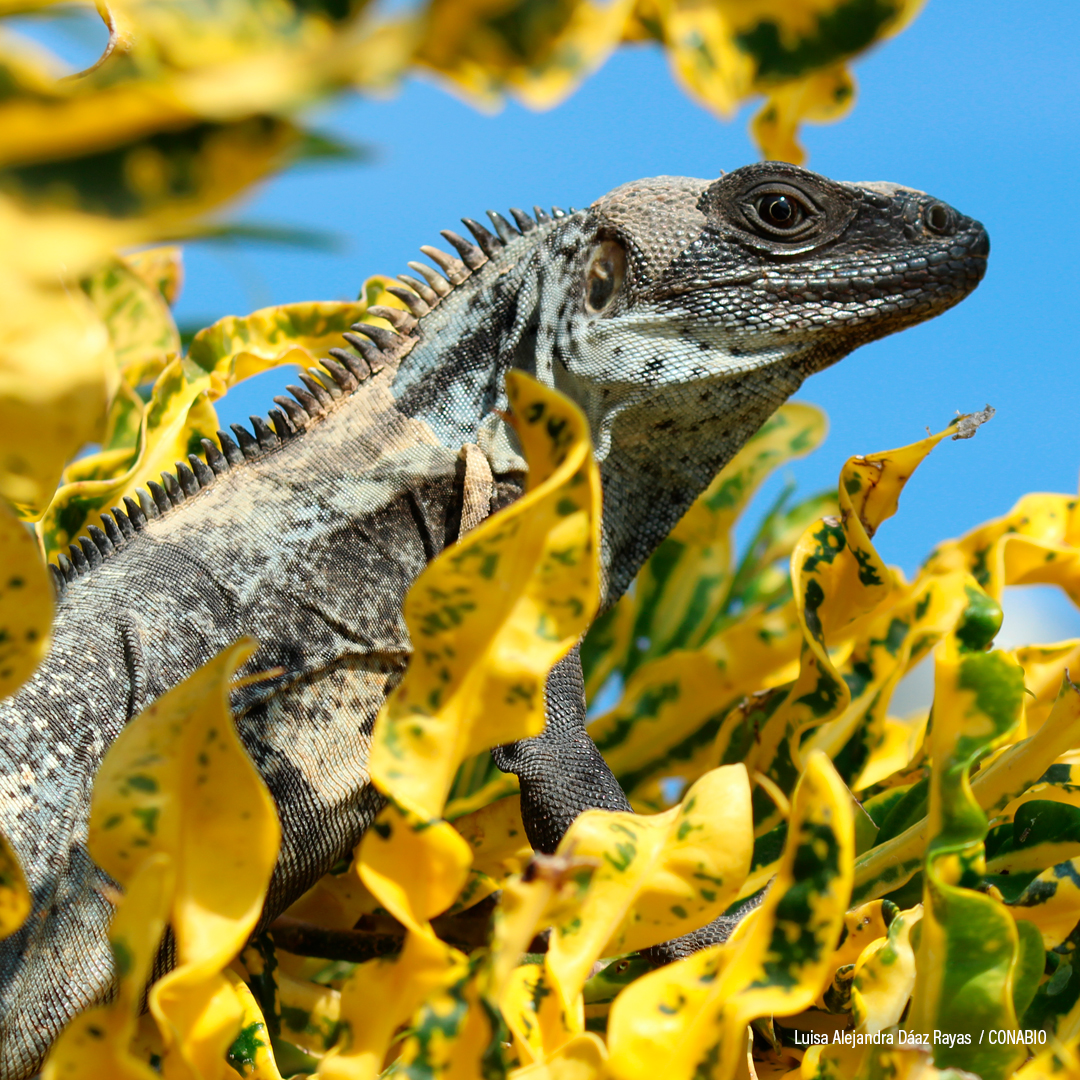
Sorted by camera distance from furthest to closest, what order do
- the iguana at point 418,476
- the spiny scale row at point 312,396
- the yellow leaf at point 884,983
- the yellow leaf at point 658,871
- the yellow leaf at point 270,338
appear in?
1. the yellow leaf at point 270,338
2. the spiny scale row at point 312,396
3. the iguana at point 418,476
4. the yellow leaf at point 884,983
5. the yellow leaf at point 658,871

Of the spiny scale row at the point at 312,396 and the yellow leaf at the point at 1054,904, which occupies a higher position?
the spiny scale row at the point at 312,396

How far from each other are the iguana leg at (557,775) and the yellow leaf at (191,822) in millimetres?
990

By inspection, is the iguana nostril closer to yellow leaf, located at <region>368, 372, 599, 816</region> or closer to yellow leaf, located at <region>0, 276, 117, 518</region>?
yellow leaf, located at <region>368, 372, 599, 816</region>

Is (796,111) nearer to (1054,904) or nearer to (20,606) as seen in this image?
(1054,904)

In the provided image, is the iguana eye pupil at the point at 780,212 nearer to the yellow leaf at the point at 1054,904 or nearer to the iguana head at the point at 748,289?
the iguana head at the point at 748,289

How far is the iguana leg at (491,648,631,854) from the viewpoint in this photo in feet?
6.05

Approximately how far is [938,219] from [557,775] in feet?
4.22

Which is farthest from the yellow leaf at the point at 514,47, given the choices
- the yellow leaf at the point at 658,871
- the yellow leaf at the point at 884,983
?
the yellow leaf at the point at 884,983

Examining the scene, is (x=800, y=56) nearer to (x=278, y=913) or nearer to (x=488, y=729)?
(x=488, y=729)

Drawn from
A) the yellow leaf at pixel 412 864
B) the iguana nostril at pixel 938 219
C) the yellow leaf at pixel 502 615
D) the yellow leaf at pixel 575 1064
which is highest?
the iguana nostril at pixel 938 219

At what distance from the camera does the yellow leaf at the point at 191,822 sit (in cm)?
87

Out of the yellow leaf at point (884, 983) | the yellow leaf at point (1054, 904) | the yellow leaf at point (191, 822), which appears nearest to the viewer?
the yellow leaf at point (191, 822)

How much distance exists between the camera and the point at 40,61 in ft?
1.71

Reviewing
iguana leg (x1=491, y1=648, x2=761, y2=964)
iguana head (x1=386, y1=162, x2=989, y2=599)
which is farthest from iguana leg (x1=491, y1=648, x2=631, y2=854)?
iguana head (x1=386, y1=162, x2=989, y2=599)
